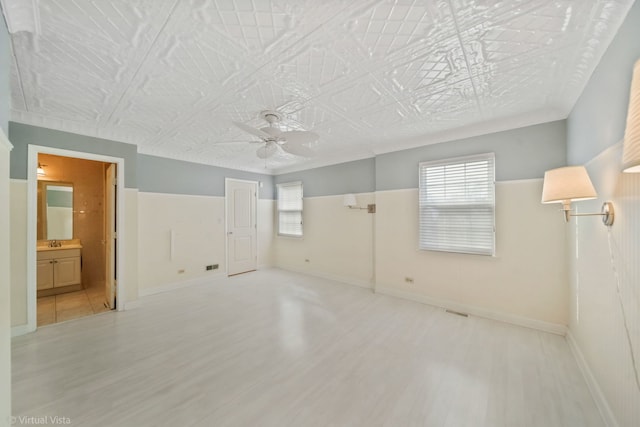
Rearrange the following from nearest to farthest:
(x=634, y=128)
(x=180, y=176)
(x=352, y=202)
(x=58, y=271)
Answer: (x=634, y=128)
(x=58, y=271)
(x=352, y=202)
(x=180, y=176)

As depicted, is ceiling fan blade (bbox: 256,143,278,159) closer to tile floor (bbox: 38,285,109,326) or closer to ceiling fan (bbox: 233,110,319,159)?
ceiling fan (bbox: 233,110,319,159)

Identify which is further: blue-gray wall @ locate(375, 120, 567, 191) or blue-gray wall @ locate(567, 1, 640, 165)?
blue-gray wall @ locate(375, 120, 567, 191)

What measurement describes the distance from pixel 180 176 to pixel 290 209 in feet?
8.17

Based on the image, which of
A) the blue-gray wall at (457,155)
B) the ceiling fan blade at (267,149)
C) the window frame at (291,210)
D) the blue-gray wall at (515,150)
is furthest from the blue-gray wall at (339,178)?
the ceiling fan blade at (267,149)

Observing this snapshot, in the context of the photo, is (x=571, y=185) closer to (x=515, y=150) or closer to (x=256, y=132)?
(x=515, y=150)

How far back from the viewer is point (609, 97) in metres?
1.61

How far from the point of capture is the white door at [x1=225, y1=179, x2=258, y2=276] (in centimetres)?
534

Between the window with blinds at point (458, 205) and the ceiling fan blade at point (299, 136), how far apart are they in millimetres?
2089

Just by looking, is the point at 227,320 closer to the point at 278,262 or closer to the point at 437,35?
the point at 278,262

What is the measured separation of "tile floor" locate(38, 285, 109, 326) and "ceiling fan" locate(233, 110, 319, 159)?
136 inches

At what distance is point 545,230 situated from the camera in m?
2.74

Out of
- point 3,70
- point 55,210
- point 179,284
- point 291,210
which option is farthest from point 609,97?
point 55,210

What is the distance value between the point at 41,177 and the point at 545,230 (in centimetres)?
792

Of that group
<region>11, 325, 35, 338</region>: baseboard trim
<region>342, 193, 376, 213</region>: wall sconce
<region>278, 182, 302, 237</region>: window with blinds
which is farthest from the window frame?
<region>11, 325, 35, 338</region>: baseboard trim
